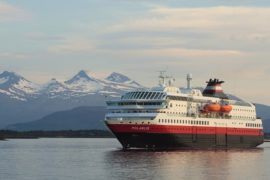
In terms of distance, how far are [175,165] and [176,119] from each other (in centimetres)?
2631

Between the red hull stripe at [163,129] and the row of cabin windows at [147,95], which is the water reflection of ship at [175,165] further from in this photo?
the row of cabin windows at [147,95]

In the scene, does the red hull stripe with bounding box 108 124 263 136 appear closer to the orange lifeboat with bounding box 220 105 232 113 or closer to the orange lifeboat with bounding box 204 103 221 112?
the orange lifeboat with bounding box 204 103 221 112

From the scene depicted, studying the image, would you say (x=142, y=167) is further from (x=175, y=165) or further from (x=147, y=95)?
(x=147, y=95)

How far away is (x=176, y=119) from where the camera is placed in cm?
10406

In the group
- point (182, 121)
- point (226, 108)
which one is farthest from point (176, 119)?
point (226, 108)

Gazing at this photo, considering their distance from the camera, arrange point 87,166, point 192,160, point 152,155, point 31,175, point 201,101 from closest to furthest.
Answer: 1. point 31,175
2. point 87,166
3. point 192,160
4. point 152,155
5. point 201,101

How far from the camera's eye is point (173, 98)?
346 ft

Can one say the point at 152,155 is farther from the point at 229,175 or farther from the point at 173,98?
the point at 229,175

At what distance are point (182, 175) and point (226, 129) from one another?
4830 centimetres

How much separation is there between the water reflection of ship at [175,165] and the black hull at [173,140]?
2119 mm

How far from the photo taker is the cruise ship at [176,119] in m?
101

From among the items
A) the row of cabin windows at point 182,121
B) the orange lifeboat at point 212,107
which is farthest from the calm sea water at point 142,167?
the orange lifeboat at point 212,107

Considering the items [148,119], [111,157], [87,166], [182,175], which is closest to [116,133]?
[148,119]

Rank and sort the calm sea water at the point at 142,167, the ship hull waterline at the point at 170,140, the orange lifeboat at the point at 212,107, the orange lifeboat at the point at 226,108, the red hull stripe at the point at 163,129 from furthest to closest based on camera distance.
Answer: the orange lifeboat at the point at 226,108
the orange lifeboat at the point at 212,107
the ship hull waterline at the point at 170,140
the red hull stripe at the point at 163,129
the calm sea water at the point at 142,167
